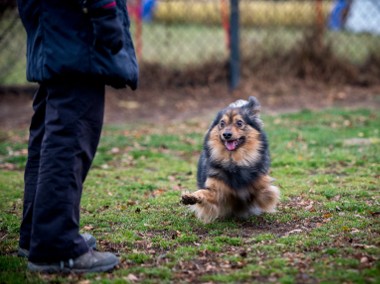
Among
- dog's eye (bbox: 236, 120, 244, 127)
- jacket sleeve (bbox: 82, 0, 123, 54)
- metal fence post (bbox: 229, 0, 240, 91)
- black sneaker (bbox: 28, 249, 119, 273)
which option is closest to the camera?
jacket sleeve (bbox: 82, 0, 123, 54)

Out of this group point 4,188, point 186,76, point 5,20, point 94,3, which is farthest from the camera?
point 186,76

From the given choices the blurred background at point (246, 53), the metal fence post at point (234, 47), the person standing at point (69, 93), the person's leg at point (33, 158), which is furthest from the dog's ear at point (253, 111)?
the metal fence post at point (234, 47)

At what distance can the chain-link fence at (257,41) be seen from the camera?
10977 millimetres

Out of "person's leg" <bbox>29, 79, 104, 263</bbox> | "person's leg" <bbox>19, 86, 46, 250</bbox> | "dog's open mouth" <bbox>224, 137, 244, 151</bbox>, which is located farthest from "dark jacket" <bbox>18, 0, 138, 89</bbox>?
"dog's open mouth" <bbox>224, 137, 244, 151</bbox>

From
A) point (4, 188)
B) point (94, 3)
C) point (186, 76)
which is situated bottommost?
point (4, 188)

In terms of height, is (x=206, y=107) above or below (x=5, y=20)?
below

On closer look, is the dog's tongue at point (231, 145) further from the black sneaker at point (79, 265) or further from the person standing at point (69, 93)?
the black sneaker at point (79, 265)

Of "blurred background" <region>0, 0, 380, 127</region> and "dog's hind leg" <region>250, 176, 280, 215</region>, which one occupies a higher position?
"blurred background" <region>0, 0, 380, 127</region>

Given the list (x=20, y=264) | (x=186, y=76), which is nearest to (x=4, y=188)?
(x=20, y=264)

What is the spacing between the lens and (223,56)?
36.4ft

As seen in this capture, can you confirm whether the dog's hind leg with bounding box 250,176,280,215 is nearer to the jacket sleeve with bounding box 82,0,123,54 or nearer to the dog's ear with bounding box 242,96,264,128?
the dog's ear with bounding box 242,96,264,128

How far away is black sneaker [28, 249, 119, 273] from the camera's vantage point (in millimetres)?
3451

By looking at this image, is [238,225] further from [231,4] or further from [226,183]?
[231,4]

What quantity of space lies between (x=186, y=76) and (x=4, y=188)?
5.96 metres
